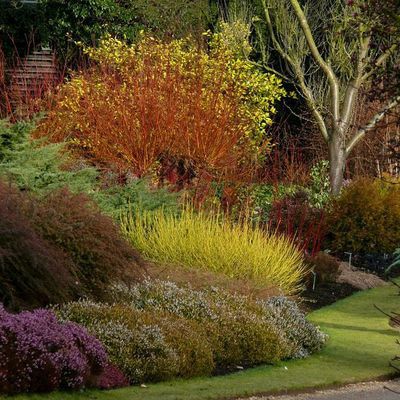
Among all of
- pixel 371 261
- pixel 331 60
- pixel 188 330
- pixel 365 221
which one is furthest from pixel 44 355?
pixel 331 60

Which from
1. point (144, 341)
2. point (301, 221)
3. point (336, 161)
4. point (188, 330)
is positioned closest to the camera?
point (144, 341)

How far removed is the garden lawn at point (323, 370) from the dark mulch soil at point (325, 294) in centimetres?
25

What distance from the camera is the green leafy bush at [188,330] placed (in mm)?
10211

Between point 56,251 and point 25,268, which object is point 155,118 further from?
point 25,268

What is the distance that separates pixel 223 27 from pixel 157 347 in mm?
19741

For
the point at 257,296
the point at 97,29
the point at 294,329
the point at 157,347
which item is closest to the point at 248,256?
the point at 257,296

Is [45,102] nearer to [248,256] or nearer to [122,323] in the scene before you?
[248,256]

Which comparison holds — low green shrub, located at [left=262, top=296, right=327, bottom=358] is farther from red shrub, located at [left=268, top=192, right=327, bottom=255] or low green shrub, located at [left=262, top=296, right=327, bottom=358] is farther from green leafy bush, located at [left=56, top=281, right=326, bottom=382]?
red shrub, located at [left=268, top=192, right=327, bottom=255]

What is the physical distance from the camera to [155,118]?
785 inches

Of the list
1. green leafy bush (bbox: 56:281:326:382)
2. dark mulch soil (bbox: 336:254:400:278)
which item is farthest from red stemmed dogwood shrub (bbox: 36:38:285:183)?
green leafy bush (bbox: 56:281:326:382)

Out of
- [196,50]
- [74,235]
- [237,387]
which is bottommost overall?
[237,387]

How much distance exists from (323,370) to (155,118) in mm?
9294

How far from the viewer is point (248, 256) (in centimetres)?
1522

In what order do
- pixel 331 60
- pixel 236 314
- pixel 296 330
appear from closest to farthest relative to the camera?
pixel 236 314
pixel 296 330
pixel 331 60
